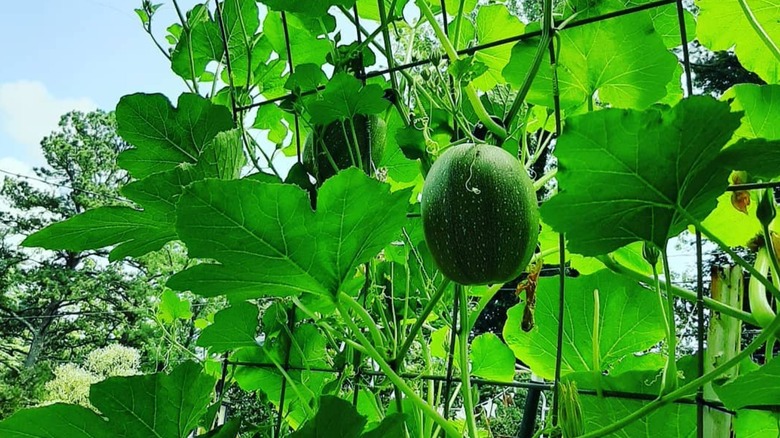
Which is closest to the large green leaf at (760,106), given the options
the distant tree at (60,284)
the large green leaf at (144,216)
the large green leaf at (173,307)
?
the large green leaf at (144,216)

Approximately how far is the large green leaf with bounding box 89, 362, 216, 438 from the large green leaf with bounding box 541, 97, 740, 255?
0.33 meters

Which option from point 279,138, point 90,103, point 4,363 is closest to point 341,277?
point 279,138

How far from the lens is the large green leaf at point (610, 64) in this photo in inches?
16.8

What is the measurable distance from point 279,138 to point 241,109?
0.54 ft

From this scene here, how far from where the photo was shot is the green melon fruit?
20.5 inches

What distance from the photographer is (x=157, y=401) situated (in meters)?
0.52

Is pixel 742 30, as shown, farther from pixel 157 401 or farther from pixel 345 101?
pixel 157 401

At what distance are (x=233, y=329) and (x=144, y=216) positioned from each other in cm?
16

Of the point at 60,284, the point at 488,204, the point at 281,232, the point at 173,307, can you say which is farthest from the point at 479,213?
the point at 60,284

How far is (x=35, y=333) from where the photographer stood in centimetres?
929

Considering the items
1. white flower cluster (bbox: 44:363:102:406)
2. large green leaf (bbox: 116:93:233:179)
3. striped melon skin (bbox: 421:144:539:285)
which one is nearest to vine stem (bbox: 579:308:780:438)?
striped melon skin (bbox: 421:144:539:285)

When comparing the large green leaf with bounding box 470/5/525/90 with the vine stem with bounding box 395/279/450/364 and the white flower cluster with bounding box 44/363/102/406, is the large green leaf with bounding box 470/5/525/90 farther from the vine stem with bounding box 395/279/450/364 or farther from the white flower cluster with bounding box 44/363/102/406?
the white flower cluster with bounding box 44/363/102/406

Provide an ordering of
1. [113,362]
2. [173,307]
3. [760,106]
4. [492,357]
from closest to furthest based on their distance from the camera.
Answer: [760,106]
[492,357]
[173,307]
[113,362]

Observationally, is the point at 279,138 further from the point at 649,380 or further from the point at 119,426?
the point at 649,380
